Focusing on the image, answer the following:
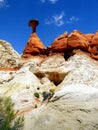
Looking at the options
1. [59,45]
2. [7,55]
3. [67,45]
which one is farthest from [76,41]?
[7,55]

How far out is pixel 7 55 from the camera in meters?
59.7

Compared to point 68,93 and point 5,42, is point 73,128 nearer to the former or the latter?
point 68,93

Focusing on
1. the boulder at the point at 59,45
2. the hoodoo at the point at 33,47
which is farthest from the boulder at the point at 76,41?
the hoodoo at the point at 33,47

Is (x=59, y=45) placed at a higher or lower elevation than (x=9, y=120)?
higher

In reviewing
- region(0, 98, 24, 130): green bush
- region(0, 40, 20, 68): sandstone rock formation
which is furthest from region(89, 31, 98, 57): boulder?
region(0, 40, 20, 68): sandstone rock formation

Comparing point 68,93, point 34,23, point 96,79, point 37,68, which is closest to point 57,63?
point 37,68

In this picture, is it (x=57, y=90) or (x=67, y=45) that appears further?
(x=67, y=45)

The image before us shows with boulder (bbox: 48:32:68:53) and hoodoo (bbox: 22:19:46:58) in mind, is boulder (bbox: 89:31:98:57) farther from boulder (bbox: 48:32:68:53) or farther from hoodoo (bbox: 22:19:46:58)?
hoodoo (bbox: 22:19:46:58)

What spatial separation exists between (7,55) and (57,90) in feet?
95.8

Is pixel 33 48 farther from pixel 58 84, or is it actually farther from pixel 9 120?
pixel 9 120

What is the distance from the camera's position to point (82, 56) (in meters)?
39.3

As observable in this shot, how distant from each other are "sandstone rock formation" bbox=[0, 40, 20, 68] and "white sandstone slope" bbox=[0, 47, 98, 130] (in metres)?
15.9

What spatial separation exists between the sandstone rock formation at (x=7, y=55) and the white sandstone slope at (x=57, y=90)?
15.9 meters

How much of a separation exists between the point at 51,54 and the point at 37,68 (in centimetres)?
341
